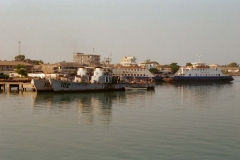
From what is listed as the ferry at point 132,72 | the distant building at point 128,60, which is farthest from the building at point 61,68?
the distant building at point 128,60

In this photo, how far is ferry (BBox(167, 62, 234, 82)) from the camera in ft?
257

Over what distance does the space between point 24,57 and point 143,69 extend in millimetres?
46918

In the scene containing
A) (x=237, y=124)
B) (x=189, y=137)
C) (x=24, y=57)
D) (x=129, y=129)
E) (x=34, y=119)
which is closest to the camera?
(x=189, y=137)

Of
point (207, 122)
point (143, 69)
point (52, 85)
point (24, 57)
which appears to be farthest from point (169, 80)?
point (207, 122)

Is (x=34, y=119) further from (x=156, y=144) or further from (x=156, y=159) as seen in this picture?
(x=156, y=159)

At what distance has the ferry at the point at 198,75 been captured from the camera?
78250mm

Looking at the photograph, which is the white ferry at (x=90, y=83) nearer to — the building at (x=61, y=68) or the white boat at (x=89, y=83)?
the white boat at (x=89, y=83)

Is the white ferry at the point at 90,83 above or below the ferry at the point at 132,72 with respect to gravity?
below

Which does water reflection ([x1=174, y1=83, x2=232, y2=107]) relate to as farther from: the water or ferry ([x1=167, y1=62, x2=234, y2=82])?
ferry ([x1=167, y1=62, x2=234, y2=82])

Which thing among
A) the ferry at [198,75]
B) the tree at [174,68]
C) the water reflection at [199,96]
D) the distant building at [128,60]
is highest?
the distant building at [128,60]

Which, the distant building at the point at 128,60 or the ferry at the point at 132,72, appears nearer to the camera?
the ferry at the point at 132,72

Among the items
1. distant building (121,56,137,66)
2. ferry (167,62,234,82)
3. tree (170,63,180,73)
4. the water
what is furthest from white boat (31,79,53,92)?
tree (170,63,180,73)

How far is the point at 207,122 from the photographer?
808 inches

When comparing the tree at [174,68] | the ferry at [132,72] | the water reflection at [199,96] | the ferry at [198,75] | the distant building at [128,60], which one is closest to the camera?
the water reflection at [199,96]
